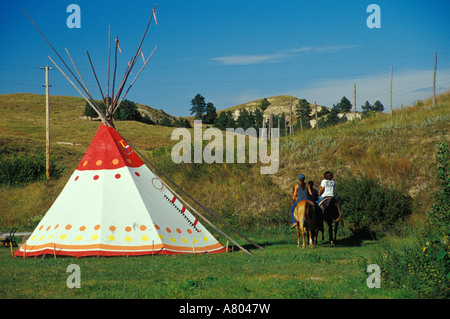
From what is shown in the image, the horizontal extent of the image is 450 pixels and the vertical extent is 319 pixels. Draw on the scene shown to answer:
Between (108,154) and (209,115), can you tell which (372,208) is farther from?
(209,115)

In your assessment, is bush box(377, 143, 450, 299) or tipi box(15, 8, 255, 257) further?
tipi box(15, 8, 255, 257)

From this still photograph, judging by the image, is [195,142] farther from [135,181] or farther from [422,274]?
[422,274]

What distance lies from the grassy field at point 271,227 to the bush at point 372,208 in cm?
58

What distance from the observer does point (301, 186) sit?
14.5 metres

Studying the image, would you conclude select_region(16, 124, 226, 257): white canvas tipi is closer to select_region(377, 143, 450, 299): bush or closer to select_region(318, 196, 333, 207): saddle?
select_region(318, 196, 333, 207): saddle

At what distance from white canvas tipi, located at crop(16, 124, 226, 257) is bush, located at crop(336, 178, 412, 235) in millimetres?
6527

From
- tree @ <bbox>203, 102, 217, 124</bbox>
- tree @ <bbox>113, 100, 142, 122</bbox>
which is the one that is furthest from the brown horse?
tree @ <bbox>203, 102, 217, 124</bbox>

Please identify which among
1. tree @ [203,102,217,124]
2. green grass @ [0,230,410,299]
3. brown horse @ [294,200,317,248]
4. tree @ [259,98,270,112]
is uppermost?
tree @ [259,98,270,112]

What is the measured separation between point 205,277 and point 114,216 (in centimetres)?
448

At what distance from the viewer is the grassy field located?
7.78 meters

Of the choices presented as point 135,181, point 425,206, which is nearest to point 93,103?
point 135,181

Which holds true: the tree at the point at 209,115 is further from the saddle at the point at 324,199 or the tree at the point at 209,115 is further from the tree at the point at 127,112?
the saddle at the point at 324,199

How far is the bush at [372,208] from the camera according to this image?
57.0 ft

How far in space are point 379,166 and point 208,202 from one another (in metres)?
7.96
